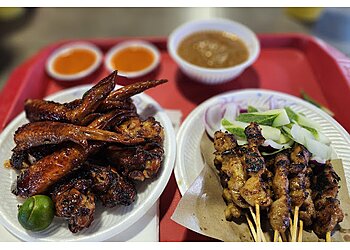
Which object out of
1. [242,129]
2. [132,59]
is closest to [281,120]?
[242,129]

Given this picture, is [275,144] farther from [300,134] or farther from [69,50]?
[69,50]

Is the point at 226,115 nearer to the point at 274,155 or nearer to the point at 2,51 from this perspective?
the point at 274,155

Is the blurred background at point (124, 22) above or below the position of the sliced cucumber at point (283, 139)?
below

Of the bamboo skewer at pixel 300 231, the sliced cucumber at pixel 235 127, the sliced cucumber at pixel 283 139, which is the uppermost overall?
the sliced cucumber at pixel 235 127

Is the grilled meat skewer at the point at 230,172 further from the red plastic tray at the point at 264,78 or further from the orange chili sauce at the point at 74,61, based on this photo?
the orange chili sauce at the point at 74,61

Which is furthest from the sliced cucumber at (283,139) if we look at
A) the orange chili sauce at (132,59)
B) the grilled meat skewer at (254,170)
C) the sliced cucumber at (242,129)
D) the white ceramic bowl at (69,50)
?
the white ceramic bowl at (69,50)

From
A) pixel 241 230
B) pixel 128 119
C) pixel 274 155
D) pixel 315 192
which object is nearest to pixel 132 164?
pixel 128 119
